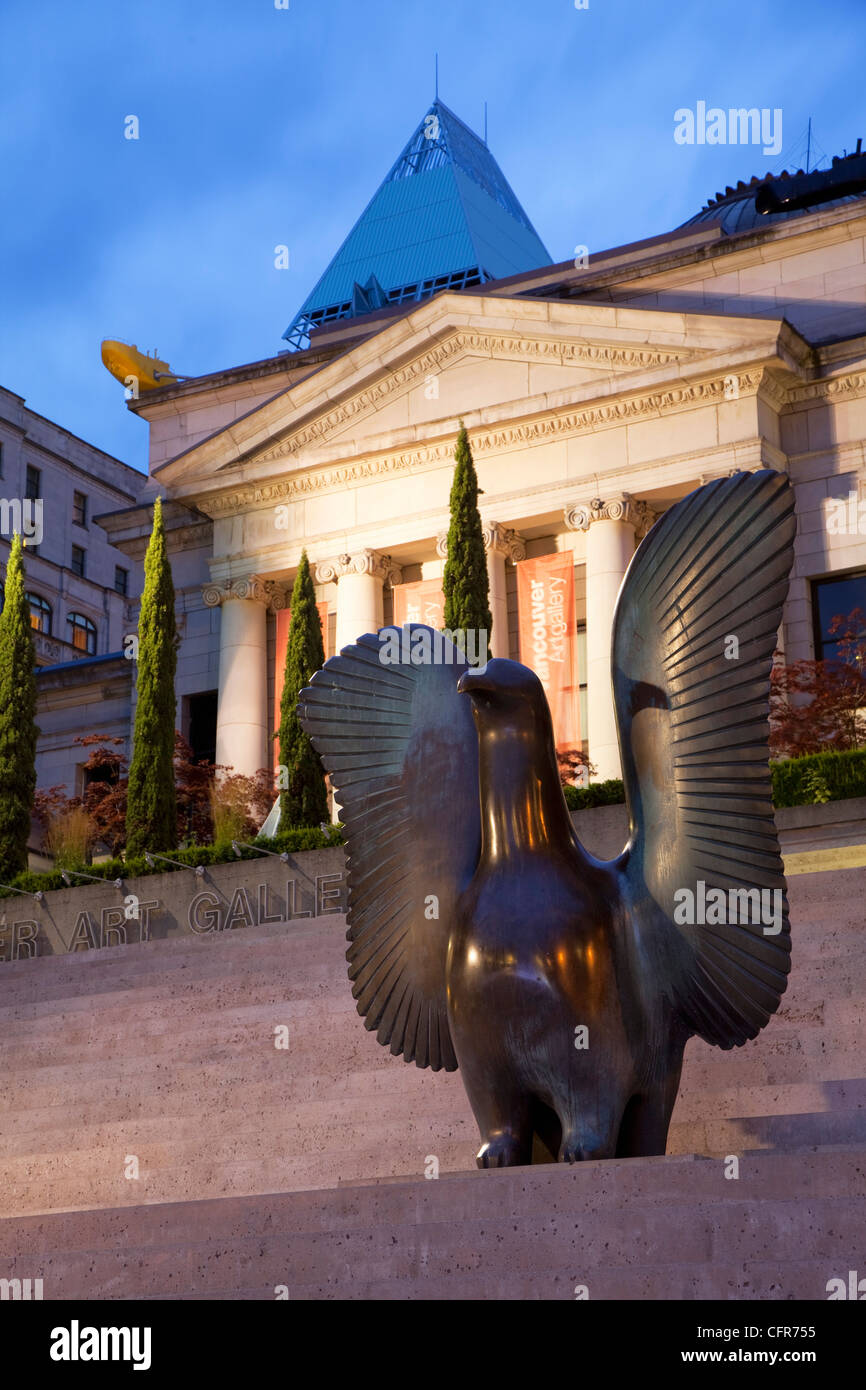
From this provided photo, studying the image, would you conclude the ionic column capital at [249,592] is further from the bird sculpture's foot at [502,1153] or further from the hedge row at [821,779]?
the bird sculpture's foot at [502,1153]

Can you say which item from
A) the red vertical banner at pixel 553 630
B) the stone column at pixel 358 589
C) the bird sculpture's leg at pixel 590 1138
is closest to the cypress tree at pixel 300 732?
the red vertical banner at pixel 553 630

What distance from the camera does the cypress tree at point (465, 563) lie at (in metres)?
31.0

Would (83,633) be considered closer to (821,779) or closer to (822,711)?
(822,711)

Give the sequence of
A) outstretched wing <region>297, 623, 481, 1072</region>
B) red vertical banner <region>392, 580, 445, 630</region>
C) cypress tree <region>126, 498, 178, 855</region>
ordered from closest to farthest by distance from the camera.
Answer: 1. outstretched wing <region>297, 623, 481, 1072</region>
2. cypress tree <region>126, 498, 178, 855</region>
3. red vertical banner <region>392, 580, 445, 630</region>

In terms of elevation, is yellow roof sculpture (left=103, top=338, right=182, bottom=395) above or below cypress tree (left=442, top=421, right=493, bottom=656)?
above

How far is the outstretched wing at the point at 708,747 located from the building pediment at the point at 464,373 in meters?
24.3

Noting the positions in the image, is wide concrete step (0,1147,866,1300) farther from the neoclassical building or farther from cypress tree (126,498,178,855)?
the neoclassical building

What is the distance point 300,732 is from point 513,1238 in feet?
73.8

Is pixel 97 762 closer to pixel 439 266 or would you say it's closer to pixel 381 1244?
pixel 381 1244

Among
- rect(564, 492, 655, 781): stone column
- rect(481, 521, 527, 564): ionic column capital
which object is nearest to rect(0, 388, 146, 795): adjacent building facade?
rect(481, 521, 527, 564): ionic column capital

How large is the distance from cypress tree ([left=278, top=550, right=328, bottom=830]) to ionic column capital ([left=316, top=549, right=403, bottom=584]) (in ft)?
16.8

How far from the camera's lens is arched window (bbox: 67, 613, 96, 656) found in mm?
67812
